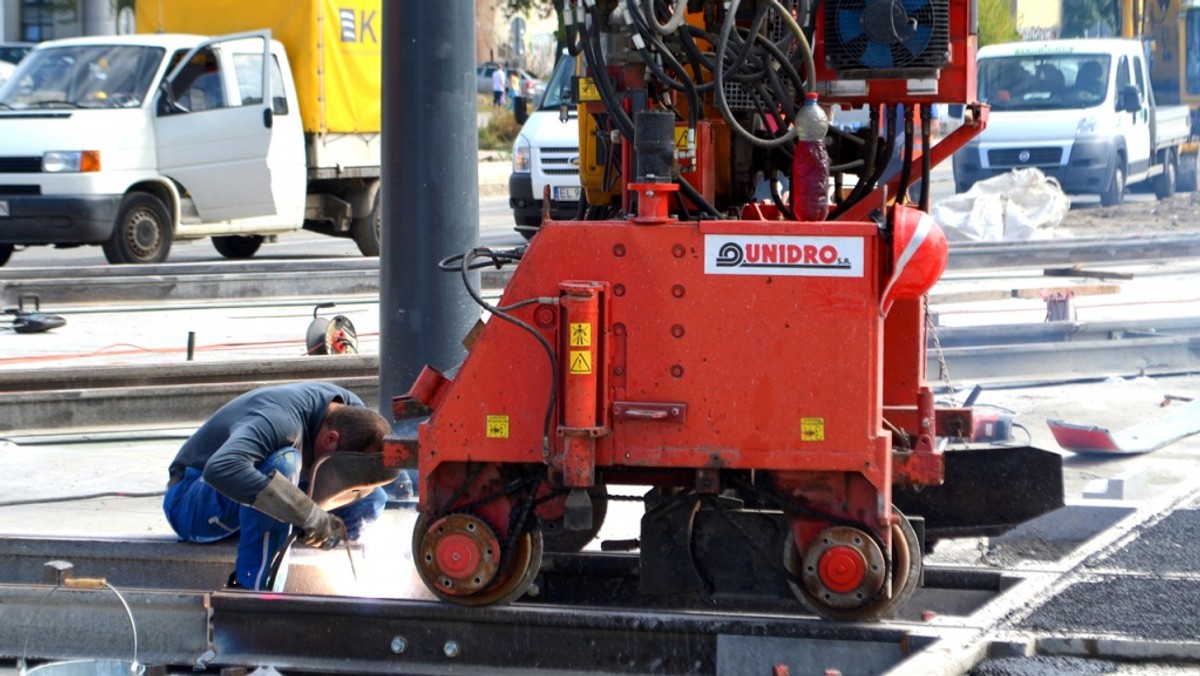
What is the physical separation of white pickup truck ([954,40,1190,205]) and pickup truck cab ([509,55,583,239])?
22.3ft

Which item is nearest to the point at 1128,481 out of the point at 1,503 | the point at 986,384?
the point at 986,384

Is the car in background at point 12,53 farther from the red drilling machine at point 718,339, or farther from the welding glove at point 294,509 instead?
the red drilling machine at point 718,339

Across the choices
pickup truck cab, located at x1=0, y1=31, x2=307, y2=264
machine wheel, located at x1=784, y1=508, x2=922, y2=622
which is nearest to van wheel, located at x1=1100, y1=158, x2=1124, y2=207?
pickup truck cab, located at x1=0, y1=31, x2=307, y2=264

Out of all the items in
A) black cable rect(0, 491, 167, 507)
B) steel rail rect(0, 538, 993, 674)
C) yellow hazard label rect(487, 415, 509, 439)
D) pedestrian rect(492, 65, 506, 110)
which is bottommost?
steel rail rect(0, 538, 993, 674)

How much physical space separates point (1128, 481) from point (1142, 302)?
19.5ft

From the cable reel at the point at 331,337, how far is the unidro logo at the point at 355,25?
7425 millimetres

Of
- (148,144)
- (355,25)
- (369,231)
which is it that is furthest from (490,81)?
(148,144)

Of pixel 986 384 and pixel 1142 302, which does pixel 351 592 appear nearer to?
pixel 986 384

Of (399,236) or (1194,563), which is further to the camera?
(399,236)

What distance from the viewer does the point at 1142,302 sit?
12531mm

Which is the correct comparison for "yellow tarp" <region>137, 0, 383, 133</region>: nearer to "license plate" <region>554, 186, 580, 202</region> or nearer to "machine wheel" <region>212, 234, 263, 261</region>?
"machine wheel" <region>212, 234, 263, 261</region>

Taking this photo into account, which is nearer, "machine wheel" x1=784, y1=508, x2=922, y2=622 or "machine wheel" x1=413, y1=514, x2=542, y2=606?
"machine wheel" x1=784, y1=508, x2=922, y2=622

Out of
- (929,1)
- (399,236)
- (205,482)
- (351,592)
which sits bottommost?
(351,592)

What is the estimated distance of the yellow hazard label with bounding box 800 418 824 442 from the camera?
4.38m
